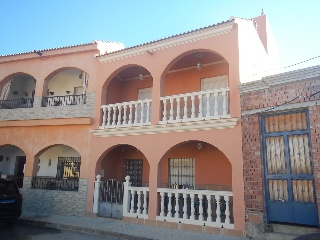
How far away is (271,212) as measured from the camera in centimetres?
717

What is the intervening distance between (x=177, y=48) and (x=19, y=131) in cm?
850

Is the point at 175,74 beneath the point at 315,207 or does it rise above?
above

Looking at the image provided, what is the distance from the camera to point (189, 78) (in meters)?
11.6

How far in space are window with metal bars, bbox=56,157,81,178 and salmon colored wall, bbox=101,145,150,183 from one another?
1945 millimetres

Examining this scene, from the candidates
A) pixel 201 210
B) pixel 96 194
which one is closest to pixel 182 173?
pixel 201 210

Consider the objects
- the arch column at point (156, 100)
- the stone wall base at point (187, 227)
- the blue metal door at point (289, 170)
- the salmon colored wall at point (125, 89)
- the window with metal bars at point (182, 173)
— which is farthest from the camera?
the salmon colored wall at point (125, 89)

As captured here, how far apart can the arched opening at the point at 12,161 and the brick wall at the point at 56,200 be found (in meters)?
3.50

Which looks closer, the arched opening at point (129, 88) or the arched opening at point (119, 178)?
the arched opening at point (119, 178)

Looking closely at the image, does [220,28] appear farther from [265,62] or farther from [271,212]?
[271,212]

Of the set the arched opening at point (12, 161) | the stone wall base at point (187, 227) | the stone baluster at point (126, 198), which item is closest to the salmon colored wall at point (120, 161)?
the stone baluster at point (126, 198)

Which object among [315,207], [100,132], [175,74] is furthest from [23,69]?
[315,207]

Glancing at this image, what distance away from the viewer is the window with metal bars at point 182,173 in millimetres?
10822

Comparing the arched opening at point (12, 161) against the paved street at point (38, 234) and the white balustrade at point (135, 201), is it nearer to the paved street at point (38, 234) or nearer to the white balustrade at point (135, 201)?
the paved street at point (38, 234)

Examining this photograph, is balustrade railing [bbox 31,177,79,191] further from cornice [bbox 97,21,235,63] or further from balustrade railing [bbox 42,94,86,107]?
cornice [bbox 97,21,235,63]
